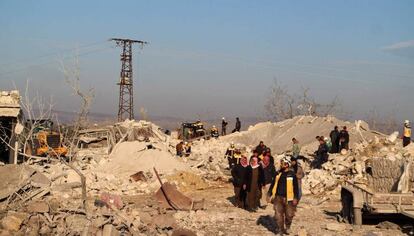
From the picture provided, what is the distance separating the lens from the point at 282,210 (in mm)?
11023

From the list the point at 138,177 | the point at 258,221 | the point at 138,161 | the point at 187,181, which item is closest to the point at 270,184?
the point at 258,221

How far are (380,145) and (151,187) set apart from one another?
867cm

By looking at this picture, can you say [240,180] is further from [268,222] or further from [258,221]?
[268,222]

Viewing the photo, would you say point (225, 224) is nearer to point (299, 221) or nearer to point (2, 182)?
point (299, 221)

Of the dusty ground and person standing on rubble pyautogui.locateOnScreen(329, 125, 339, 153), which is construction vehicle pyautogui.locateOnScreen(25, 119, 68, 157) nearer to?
the dusty ground

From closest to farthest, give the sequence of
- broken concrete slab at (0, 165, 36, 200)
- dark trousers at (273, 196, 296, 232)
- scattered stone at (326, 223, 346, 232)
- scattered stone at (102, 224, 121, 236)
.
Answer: scattered stone at (102, 224, 121, 236) → dark trousers at (273, 196, 296, 232) → scattered stone at (326, 223, 346, 232) → broken concrete slab at (0, 165, 36, 200)

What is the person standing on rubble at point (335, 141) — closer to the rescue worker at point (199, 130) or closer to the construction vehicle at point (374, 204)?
the construction vehicle at point (374, 204)

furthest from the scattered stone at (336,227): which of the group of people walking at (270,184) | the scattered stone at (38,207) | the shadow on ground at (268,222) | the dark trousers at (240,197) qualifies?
the scattered stone at (38,207)

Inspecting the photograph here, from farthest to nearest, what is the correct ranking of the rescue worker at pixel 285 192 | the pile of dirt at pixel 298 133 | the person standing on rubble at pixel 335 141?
the pile of dirt at pixel 298 133, the person standing on rubble at pixel 335 141, the rescue worker at pixel 285 192

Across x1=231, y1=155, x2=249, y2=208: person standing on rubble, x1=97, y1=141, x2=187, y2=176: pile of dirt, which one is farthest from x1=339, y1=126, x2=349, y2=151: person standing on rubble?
x1=231, y1=155, x2=249, y2=208: person standing on rubble

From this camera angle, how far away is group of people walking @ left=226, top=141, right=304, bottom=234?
10859 millimetres

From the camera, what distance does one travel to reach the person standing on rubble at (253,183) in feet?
46.3

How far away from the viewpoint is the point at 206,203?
1588 cm

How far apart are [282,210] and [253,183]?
127 inches
